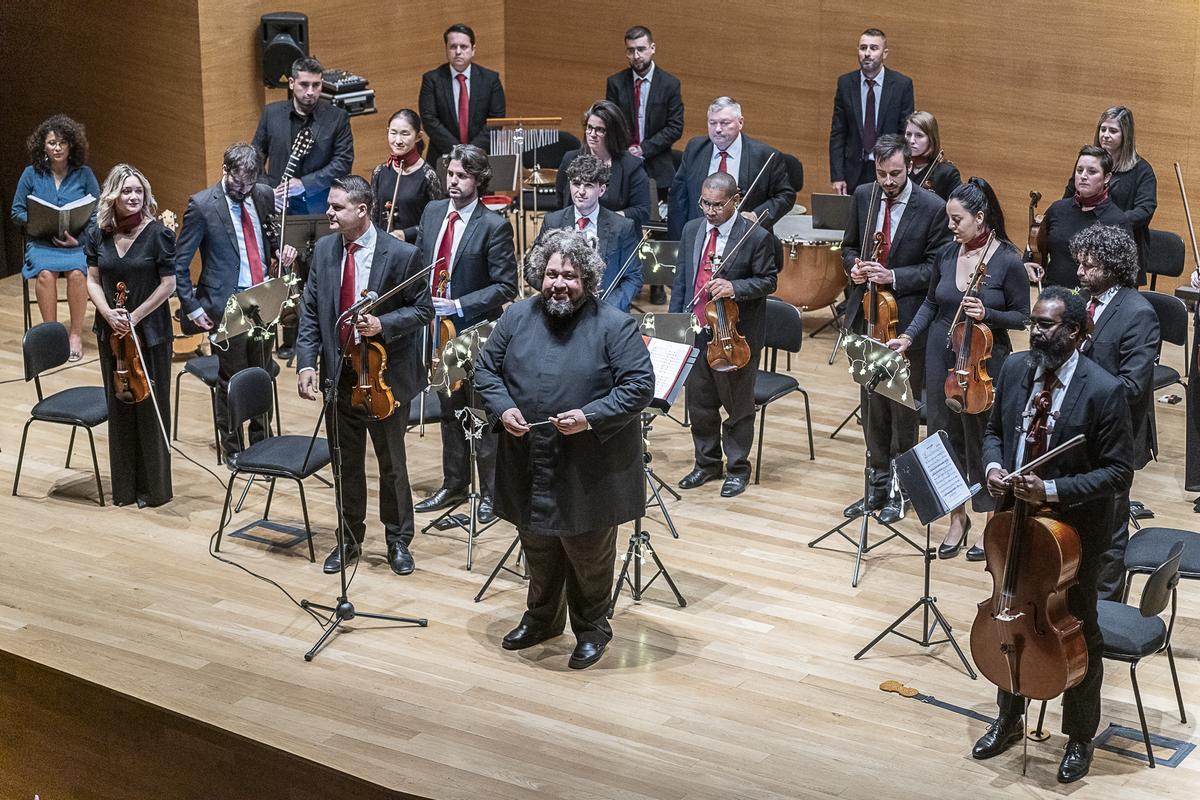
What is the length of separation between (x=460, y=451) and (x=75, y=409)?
1768 mm

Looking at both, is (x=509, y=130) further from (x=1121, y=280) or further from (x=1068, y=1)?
(x=1121, y=280)

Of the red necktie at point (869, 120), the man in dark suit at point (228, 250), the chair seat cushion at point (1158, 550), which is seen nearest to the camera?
the chair seat cushion at point (1158, 550)

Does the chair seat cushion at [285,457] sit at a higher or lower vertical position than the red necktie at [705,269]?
lower

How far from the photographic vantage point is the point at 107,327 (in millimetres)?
6734

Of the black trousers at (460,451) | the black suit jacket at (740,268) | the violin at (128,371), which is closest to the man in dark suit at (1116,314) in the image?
the black suit jacket at (740,268)

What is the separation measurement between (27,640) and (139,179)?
2.05 m

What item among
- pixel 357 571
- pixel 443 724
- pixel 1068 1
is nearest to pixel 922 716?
pixel 443 724

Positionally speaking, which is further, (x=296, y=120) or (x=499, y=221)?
(x=296, y=120)

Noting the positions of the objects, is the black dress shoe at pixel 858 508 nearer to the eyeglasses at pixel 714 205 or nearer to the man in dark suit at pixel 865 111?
the eyeglasses at pixel 714 205

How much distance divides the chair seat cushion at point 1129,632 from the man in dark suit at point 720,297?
7.76 ft

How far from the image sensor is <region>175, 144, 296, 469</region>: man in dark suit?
7.06 metres

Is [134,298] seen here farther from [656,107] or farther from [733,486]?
[656,107]

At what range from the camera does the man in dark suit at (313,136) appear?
8266mm

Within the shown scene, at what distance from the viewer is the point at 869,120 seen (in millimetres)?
9156
